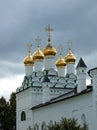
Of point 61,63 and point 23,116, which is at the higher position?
point 61,63

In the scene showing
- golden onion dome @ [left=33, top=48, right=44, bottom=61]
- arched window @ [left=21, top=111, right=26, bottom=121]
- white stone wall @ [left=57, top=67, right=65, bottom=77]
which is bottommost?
arched window @ [left=21, top=111, right=26, bottom=121]

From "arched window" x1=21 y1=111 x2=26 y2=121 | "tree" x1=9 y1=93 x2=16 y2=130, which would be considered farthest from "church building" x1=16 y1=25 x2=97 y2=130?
"tree" x1=9 y1=93 x2=16 y2=130

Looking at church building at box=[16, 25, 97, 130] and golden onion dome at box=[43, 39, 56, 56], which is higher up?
golden onion dome at box=[43, 39, 56, 56]

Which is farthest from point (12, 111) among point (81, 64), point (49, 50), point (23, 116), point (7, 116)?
point (81, 64)

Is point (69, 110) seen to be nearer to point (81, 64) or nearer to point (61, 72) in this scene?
point (81, 64)

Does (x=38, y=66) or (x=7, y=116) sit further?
(x=7, y=116)

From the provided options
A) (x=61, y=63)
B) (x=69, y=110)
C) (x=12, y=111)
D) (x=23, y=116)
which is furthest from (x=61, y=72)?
(x=69, y=110)

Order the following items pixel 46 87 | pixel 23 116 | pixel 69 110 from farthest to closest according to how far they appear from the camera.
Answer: pixel 23 116 → pixel 46 87 → pixel 69 110

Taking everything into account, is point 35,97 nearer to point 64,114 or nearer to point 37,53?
point 37,53

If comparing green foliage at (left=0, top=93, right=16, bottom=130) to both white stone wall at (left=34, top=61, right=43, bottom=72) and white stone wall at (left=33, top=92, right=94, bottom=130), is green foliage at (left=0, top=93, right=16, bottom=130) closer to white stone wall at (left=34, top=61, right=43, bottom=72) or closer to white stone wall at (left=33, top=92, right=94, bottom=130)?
white stone wall at (left=34, top=61, right=43, bottom=72)

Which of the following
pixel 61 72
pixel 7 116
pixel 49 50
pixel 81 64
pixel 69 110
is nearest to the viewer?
pixel 69 110

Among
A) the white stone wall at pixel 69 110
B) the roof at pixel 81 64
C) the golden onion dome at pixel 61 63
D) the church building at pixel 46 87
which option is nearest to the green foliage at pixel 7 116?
the church building at pixel 46 87

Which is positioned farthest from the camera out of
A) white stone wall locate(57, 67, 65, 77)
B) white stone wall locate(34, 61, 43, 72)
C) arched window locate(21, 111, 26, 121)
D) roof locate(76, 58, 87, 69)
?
white stone wall locate(57, 67, 65, 77)

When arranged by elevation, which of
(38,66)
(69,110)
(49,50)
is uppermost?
(49,50)
